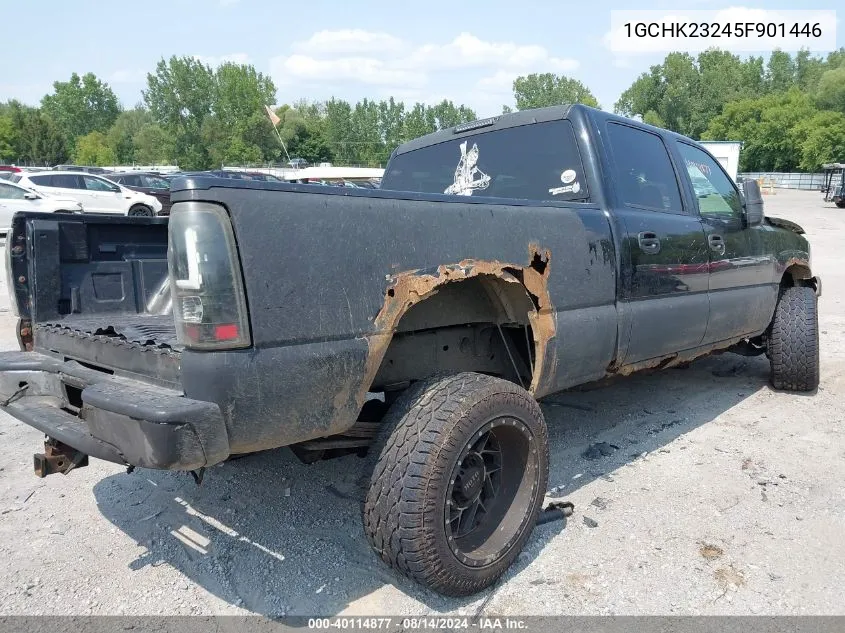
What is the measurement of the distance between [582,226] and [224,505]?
2.23m

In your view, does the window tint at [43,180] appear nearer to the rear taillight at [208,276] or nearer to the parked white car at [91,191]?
the parked white car at [91,191]

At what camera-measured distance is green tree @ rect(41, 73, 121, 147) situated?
320ft

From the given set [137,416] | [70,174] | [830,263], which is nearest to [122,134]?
[70,174]

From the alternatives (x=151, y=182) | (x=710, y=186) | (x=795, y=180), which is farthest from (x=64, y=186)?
(x=795, y=180)

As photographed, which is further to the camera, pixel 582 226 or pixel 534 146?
pixel 534 146

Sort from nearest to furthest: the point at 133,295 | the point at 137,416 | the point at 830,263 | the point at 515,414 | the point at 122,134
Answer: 1. the point at 137,416
2. the point at 515,414
3. the point at 133,295
4. the point at 830,263
5. the point at 122,134

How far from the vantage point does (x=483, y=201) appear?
268 centimetres

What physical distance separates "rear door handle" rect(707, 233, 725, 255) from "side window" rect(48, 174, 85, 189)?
20.0 m

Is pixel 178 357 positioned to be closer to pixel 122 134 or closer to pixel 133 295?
pixel 133 295

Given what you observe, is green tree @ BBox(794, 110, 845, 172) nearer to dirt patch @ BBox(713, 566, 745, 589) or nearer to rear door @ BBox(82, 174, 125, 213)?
rear door @ BBox(82, 174, 125, 213)

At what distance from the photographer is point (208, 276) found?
1.93m

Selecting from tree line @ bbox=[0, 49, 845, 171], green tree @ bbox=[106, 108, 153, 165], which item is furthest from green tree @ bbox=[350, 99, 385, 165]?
green tree @ bbox=[106, 108, 153, 165]

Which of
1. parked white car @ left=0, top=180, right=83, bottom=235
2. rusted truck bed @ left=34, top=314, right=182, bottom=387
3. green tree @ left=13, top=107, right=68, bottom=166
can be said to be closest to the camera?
rusted truck bed @ left=34, top=314, right=182, bottom=387

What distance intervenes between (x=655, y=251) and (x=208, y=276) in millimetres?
2492
